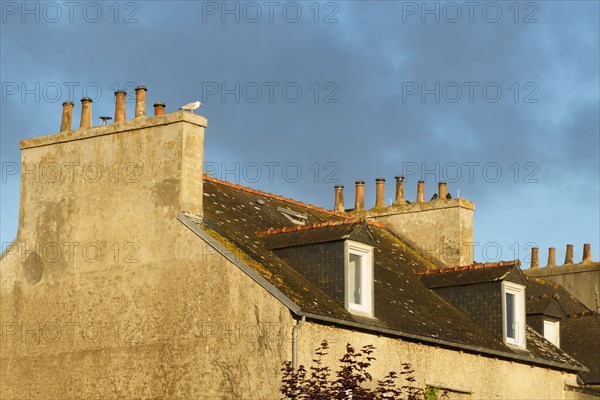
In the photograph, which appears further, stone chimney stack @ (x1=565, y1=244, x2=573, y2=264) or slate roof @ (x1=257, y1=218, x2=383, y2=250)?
stone chimney stack @ (x1=565, y1=244, x2=573, y2=264)

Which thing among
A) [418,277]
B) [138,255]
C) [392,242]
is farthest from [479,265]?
[138,255]

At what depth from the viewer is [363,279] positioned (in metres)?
24.4

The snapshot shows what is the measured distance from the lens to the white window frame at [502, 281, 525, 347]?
2738 centimetres

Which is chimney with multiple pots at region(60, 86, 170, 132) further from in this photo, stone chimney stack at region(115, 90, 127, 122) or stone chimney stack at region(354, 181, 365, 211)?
stone chimney stack at region(354, 181, 365, 211)

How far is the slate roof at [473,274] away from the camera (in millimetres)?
27375

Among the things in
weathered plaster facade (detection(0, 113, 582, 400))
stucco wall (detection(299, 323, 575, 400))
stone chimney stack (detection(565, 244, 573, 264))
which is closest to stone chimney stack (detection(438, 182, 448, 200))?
stucco wall (detection(299, 323, 575, 400))

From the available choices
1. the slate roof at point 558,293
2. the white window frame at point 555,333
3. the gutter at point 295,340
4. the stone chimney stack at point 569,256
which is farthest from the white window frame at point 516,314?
the stone chimney stack at point 569,256

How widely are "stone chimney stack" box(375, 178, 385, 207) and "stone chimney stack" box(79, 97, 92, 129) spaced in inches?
399

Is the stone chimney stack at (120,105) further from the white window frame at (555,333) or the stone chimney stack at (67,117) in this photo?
the white window frame at (555,333)

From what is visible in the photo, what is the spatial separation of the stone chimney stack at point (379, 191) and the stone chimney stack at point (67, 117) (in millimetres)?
10329

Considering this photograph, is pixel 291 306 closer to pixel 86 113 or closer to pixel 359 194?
pixel 86 113

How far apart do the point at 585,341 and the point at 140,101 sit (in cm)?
1469

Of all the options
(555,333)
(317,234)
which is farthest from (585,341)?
(317,234)

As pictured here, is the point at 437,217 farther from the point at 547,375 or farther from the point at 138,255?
the point at 138,255
